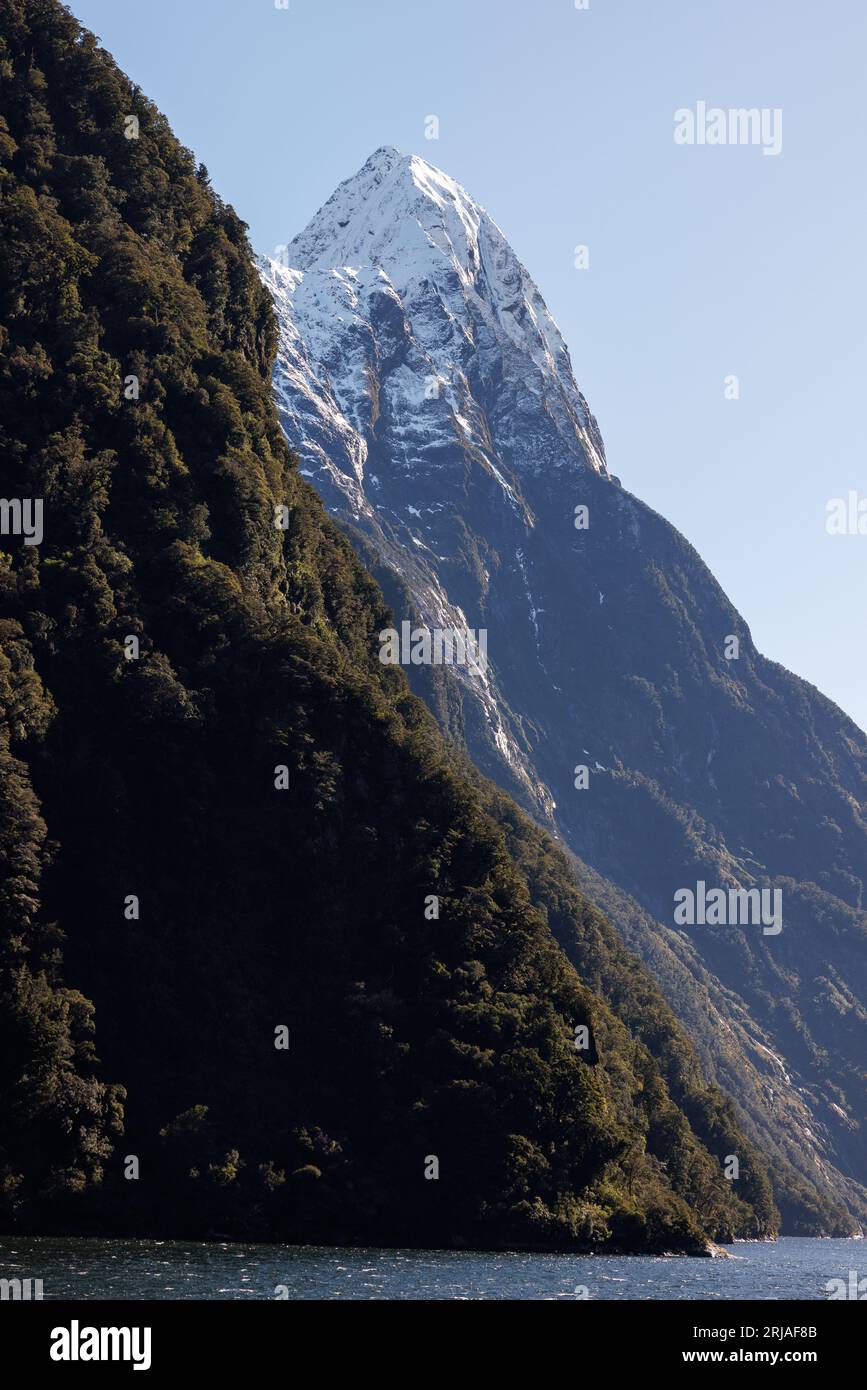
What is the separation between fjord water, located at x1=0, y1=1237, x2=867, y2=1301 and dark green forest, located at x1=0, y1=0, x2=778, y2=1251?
9.19 metres

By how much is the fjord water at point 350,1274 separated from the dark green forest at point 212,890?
9185mm

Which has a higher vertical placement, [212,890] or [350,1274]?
[212,890]

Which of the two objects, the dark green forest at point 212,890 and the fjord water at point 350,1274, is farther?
the dark green forest at point 212,890

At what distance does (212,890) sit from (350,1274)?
5287 cm

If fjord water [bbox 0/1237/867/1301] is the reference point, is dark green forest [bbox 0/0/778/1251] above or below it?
above

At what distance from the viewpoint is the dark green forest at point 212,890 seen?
11819 cm

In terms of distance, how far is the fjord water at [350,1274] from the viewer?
242ft

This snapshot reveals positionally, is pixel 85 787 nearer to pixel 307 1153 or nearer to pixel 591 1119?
pixel 307 1153

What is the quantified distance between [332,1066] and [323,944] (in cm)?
1065

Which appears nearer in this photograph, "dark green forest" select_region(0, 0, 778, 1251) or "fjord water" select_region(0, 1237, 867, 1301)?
"fjord water" select_region(0, 1237, 867, 1301)

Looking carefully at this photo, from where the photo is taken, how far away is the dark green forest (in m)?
118

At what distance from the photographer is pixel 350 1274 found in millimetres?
86250

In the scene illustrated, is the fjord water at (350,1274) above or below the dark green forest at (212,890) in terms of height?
below
